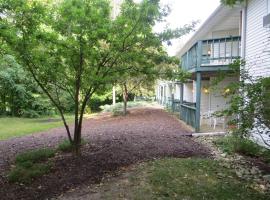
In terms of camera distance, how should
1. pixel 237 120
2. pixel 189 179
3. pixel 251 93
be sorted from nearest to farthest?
pixel 251 93 < pixel 237 120 < pixel 189 179

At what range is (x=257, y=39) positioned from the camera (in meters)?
9.31

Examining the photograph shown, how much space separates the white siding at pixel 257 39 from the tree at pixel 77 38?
8.95ft

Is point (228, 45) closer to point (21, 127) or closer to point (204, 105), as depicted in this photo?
point (204, 105)

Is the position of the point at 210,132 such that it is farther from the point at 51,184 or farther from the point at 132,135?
the point at 51,184

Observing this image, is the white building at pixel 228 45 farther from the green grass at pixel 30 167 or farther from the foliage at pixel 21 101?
the foliage at pixel 21 101

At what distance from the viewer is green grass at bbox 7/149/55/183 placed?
6172 millimetres

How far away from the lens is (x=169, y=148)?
8.70 metres

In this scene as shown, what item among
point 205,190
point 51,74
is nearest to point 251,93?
point 205,190

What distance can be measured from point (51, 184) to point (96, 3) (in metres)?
4.41

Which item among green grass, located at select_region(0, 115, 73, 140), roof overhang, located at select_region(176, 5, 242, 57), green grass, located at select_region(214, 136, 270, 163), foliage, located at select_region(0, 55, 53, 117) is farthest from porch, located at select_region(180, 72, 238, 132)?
foliage, located at select_region(0, 55, 53, 117)

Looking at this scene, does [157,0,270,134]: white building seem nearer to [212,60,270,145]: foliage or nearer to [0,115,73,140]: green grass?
[212,60,270,145]: foliage

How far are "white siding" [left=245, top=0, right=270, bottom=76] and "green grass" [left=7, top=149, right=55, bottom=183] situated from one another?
617 cm

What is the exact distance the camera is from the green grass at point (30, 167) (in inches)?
243

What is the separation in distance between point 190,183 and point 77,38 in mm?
4202
